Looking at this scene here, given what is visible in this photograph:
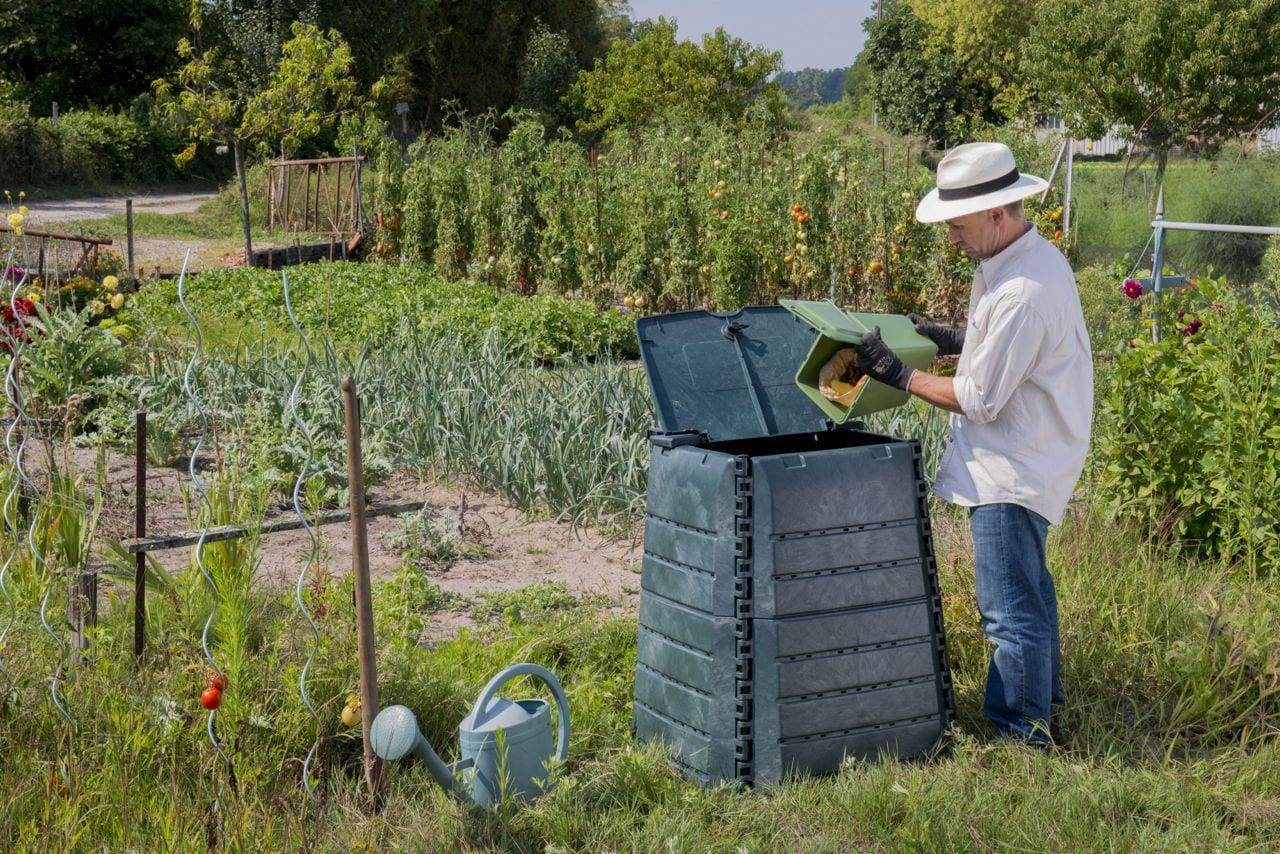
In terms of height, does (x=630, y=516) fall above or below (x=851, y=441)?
below

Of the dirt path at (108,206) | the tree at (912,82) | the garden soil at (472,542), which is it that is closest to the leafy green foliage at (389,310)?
the garden soil at (472,542)

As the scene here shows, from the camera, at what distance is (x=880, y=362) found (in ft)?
8.96

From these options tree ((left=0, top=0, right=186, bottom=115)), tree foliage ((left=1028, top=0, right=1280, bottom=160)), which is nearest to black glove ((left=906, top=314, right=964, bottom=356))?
tree foliage ((left=1028, top=0, right=1280, bottom=160))

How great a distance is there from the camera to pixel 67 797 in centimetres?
254

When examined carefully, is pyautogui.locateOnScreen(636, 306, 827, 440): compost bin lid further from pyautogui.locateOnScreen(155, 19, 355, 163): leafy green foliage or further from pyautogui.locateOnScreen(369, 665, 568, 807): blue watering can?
pyautogui.locateOnScreen(155, 19, 355, 163): leafy green foliage

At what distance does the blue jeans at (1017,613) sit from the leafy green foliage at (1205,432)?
49.4 inches

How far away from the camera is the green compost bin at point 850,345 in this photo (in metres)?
2.79

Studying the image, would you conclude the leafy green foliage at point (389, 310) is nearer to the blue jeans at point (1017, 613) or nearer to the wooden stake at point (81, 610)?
the wooden stake at point (81, 610)

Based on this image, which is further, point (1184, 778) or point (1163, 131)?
point (1163, 131)

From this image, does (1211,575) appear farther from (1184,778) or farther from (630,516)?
(630,516)

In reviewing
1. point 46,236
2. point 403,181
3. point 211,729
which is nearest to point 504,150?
point 403,181

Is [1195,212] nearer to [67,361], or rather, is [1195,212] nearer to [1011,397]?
[67,361]

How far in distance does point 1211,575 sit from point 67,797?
3.28 metres

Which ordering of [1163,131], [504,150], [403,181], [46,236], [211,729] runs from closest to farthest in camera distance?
[211,729] → [46,236] → [504,150] → [403,181] → [1163,131]
